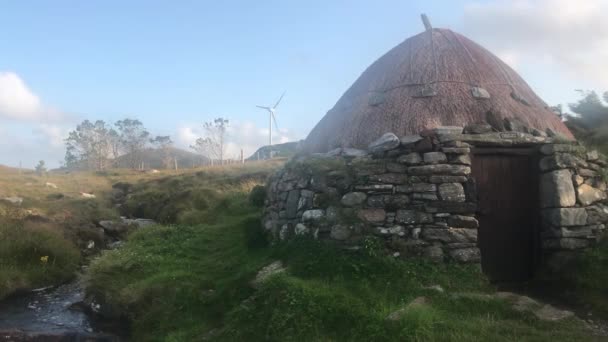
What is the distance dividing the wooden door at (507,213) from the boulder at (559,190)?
25cm

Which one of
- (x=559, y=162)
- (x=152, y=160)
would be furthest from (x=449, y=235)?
(x=152, y=160)

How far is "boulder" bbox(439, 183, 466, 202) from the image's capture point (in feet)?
22.8

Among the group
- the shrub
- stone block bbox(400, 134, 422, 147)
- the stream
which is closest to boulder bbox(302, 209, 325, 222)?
stone block bbox(400, 134, 422, 147)

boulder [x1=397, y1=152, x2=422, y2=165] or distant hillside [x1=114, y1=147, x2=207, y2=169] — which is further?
distant hillside [x1=114, y1=147, x2=207, y2=169]

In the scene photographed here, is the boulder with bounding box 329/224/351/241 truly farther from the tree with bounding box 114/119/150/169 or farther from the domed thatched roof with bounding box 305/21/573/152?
the tree with bounding box 114/119/150/169

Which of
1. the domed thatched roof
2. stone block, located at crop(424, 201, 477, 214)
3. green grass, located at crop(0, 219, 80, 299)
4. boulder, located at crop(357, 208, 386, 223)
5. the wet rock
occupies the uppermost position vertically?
the domed thatched roof

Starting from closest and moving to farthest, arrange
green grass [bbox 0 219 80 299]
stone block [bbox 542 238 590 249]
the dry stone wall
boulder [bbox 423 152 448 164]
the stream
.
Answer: the dry stone wall → boulder [bbox 423 152 448 164] → stone block [bbox 542 238 590 249] → the stream → green grass [bbox 0 219 80 299]

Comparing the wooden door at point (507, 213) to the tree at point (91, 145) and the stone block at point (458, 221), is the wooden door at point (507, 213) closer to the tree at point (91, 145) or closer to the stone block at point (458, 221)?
the stone block at point (458, 221)

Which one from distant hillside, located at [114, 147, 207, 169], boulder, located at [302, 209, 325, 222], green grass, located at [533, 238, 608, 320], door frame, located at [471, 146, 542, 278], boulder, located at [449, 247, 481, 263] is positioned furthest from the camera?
distant hillside, located at [114, 147, 207, 169]

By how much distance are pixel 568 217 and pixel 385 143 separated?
122 inches

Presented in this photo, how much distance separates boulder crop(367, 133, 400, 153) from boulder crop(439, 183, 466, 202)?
3.17ft

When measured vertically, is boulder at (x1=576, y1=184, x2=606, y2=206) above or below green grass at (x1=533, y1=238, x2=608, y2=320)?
above

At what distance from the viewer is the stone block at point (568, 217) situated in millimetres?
7195

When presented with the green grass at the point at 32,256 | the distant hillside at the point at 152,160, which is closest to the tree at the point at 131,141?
the distant hillside at the point at 152,160
